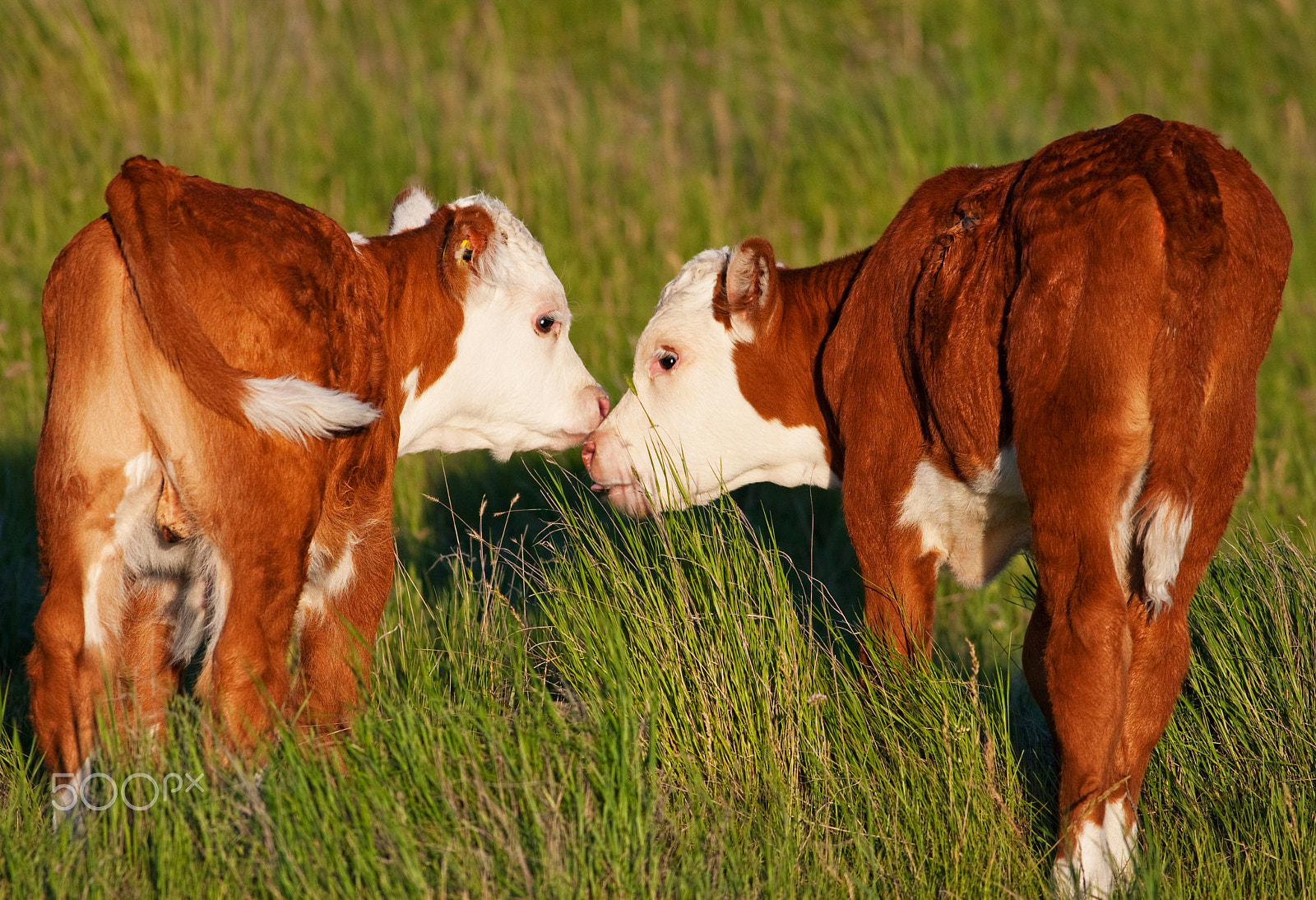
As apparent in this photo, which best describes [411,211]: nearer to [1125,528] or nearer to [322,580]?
[322,580]

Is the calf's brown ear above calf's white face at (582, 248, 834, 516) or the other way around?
above

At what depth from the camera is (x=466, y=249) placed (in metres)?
4.04

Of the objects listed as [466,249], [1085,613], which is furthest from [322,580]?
[1085,613]

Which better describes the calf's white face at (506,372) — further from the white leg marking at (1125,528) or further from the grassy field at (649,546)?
the white leg marking at (1125,528)

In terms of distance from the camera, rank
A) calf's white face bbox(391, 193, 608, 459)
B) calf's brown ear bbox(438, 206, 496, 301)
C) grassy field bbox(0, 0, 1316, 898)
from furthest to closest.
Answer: calf's white face bbox(391, 193, 608, 459)
calf's brown ear bbox(438, 206, 496, 301)
grassy field bbox(0, 0, 1316, 898)

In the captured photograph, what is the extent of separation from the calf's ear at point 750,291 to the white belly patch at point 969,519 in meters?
0.93

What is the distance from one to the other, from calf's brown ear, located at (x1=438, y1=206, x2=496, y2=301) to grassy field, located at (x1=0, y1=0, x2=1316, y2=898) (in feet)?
2.51

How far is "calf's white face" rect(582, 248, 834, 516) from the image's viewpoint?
4406 mm

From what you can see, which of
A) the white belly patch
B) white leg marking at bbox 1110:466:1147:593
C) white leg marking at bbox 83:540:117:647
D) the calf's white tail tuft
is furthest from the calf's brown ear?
white leg marking at bbox 1110:466:1147:593

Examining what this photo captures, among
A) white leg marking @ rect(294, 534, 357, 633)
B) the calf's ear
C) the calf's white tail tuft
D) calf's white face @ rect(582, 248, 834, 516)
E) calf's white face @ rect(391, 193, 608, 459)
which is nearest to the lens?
the calf's white tail tuft

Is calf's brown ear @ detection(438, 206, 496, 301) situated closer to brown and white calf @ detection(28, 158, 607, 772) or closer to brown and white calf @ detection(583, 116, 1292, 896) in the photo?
brown and white calf @ detection(28, 158, 607, 772)

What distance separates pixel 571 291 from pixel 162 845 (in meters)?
4.88

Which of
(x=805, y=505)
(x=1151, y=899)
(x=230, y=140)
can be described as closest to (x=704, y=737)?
(x=1151, y=899)

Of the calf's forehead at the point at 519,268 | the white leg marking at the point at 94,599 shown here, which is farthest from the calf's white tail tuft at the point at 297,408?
the calf's forehead at the point at 519,268
